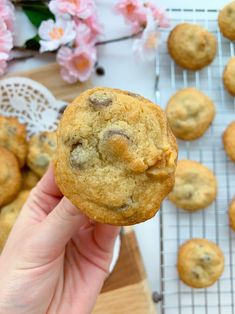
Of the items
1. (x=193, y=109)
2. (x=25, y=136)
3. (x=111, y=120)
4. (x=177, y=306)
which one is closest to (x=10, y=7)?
(x=25, y=136)

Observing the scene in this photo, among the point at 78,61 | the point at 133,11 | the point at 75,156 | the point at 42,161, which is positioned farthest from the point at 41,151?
the point at 75,156

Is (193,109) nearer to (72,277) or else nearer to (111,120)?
(72,277)

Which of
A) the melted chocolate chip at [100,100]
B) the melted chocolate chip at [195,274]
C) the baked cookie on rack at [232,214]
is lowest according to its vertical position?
the melted chocolate chip at [195,274]

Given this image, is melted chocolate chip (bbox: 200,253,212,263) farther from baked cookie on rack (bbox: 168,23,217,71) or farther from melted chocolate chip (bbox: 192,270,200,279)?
baked cookie on rack (bbox: 168,23,217,71)

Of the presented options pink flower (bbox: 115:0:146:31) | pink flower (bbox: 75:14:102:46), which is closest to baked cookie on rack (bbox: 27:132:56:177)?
pink flower (bbox: 75:14:102:46)

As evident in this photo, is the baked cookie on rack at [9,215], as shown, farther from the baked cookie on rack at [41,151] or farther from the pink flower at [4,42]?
the pink flower at [4,42]

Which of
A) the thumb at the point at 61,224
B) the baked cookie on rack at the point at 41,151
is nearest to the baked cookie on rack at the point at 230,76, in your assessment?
the baked cookie on rack at the point at 41,151

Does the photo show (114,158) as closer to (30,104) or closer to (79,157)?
(79,157)
